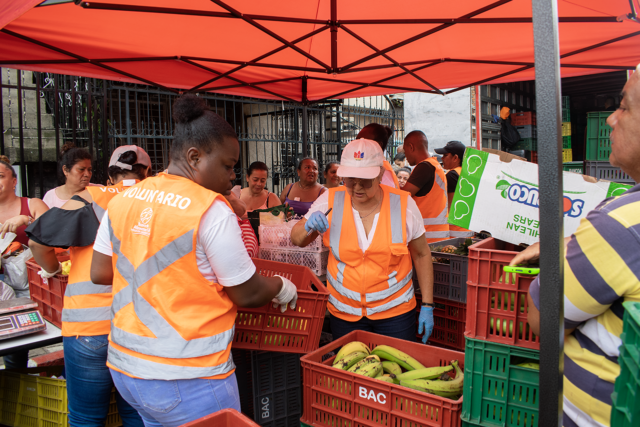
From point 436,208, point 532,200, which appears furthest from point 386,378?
point 436,208

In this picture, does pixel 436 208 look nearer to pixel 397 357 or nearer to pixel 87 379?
pixel 397 357

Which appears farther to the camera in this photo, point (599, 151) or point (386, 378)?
point (599, 151)

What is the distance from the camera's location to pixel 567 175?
1.90 m

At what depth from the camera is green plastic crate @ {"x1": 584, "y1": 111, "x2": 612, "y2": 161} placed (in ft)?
20.1

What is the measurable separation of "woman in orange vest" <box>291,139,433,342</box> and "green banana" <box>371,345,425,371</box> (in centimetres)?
41

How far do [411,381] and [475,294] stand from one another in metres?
0.53

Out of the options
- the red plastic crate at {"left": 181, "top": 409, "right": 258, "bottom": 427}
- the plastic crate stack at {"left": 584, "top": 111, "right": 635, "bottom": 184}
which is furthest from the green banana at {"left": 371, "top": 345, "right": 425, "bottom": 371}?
the plastic crate stack at {"left": 584, "top": 111, "right": 635, "bottom": 184}

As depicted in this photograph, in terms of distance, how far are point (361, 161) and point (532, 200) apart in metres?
1.20

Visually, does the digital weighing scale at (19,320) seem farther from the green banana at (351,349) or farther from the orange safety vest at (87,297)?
the green banana at (351,349)

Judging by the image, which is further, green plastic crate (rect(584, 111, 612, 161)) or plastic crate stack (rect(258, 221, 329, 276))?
green plastic crate (rect(584, 111, 612, 161))

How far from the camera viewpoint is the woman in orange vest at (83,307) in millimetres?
2328

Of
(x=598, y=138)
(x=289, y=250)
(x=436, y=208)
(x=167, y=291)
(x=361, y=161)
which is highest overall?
(x=598, y=138)

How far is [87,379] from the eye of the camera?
7.72ft

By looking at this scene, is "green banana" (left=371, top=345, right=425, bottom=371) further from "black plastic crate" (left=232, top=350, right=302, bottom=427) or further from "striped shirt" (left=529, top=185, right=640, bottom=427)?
"striped shirt" (left=529, top=185, right=640, bottom=427)
